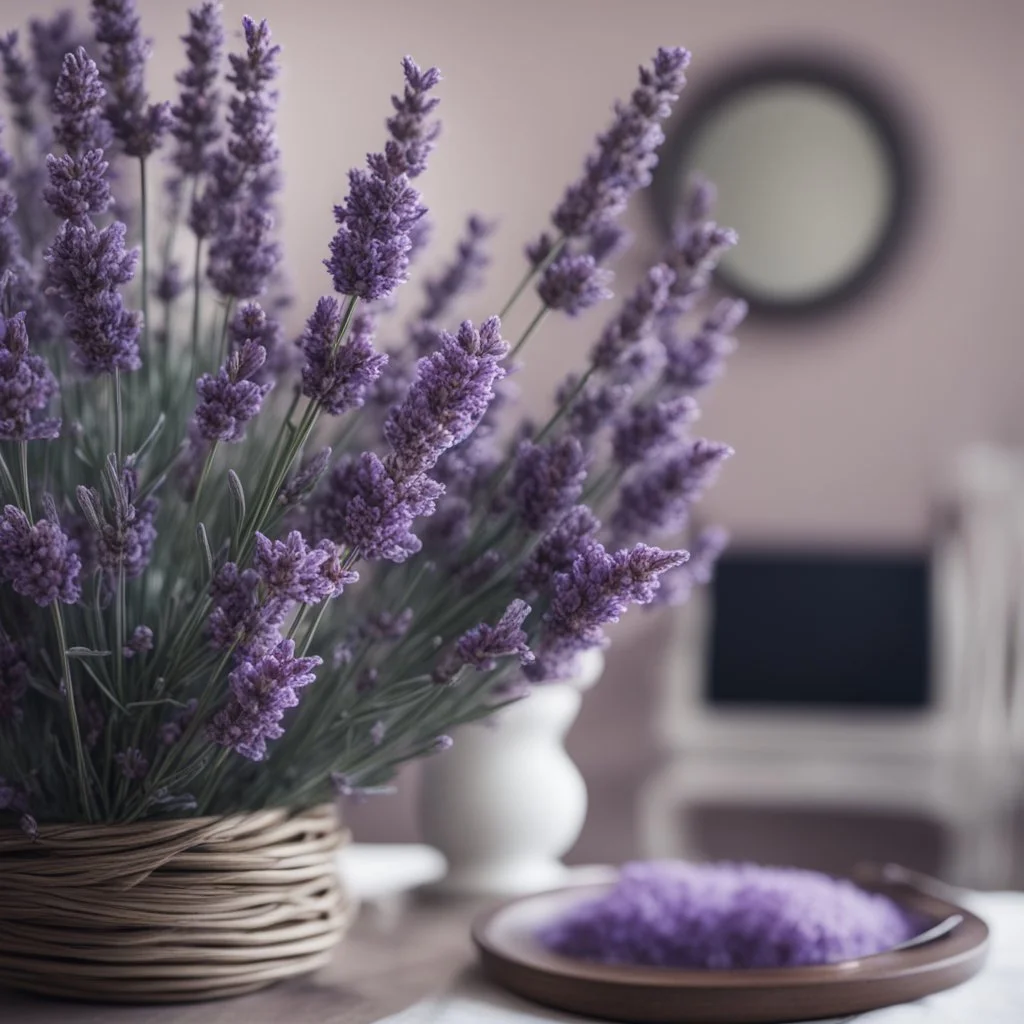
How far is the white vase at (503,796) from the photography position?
764 millimetres

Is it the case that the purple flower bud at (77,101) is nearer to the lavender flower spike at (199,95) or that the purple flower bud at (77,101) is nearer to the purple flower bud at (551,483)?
the lavender flower spike at (199,95)

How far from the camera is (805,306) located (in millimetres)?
3836

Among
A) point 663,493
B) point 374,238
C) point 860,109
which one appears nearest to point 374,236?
point 374,238

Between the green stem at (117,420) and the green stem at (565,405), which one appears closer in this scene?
the green stem at (117,420)

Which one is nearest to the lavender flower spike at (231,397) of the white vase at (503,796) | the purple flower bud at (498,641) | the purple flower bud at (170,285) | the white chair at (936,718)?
the purple flower bud at (498,641)

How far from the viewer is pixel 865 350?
3.89 metres

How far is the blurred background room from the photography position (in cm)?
365

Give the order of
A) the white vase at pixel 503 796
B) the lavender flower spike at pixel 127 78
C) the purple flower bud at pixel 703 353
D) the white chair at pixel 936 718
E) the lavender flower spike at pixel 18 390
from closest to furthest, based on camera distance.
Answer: the lavender flower spike at pixel 18 390 < the lavender flower spike at pixel 127 78 < the purple flower bud at pixel 703 353 < the white vase at pixel 503 796 < the white chair at pixel 936 718

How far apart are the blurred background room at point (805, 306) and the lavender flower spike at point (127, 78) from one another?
3.10 metres

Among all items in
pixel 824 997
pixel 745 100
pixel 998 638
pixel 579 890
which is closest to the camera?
pixel 824 997

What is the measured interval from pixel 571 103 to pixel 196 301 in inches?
143

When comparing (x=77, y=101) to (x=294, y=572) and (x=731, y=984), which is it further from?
(x=731, y=984)

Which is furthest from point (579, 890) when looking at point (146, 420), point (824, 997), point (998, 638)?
point (998, 638)

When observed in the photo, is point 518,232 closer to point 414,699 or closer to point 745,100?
point 745,100
